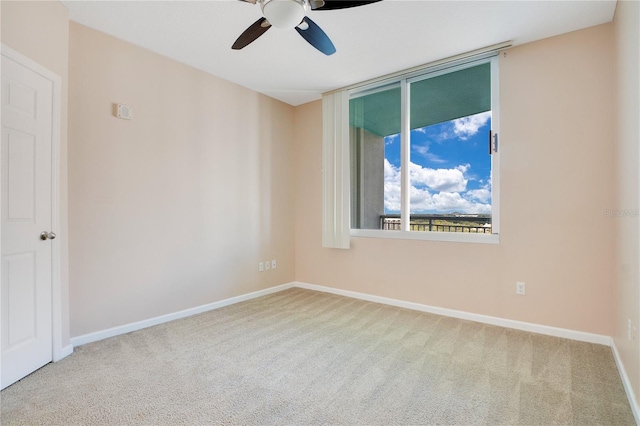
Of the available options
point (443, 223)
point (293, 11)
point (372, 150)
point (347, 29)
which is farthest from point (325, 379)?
point (372, 150)

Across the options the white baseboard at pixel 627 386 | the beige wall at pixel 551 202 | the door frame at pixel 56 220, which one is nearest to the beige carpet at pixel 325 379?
the white baseboard at pixel 627 386

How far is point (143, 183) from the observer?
292 centimetres

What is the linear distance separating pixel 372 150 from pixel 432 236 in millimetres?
1358

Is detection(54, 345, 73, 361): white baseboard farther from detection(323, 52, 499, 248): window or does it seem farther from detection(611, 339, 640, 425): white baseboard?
detection(611, 339, 640, 425): white baseboard

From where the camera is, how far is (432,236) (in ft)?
11.1

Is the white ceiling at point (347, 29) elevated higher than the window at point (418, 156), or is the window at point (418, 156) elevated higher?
the white ceiling at point (347, 29)

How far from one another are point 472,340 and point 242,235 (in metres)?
2.76

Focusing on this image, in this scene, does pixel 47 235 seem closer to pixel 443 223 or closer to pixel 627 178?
pixel 443 223

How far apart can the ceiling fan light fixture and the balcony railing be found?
248cm

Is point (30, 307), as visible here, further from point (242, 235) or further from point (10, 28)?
point (242, 235)

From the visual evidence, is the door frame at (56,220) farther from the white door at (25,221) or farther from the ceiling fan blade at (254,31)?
the ceiling fan blade at (254,31)

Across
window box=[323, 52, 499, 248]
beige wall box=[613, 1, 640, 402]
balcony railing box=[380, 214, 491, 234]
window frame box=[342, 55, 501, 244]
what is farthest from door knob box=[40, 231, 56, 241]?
beige wall box=[613, 1, 640, 402]

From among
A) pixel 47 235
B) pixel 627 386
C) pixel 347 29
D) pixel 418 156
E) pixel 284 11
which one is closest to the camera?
pixel 284 11

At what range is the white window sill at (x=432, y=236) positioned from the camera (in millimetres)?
3064
